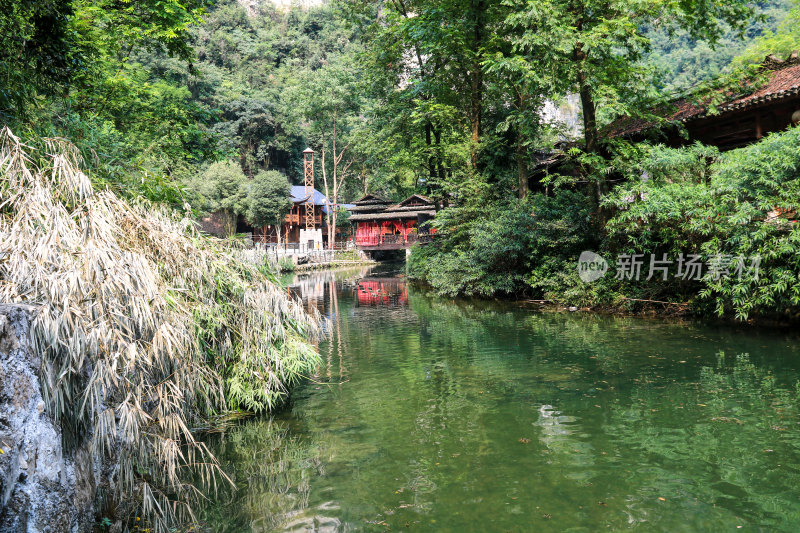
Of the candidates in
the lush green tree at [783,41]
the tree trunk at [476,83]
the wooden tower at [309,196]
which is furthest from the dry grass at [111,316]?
the wooden tower at [309,196]

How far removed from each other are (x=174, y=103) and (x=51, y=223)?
35.3 ft

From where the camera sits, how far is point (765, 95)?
1359 centimetres

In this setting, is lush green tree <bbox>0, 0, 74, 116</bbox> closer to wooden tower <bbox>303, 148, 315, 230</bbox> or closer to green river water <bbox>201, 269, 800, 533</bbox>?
green river water <bbox>201, 269, 800, 533</bbox>

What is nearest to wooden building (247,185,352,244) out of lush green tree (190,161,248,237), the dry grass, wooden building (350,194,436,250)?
wooden building (350,194,436,250)

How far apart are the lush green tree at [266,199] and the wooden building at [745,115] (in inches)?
1228

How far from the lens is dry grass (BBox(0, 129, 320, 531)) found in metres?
3.67

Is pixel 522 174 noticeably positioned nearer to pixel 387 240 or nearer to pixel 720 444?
pixel 720 444

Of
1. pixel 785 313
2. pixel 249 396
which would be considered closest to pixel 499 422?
pixel 249 396

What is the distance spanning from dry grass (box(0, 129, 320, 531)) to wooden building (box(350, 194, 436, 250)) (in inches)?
1468

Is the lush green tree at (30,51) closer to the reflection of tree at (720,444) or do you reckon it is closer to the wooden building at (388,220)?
the reflection of tree at (720,444)

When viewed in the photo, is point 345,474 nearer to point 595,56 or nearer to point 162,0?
point 162,0

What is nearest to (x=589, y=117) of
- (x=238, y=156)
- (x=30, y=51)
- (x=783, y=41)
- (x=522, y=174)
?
(x=522, y=174)

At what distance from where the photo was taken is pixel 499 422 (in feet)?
21.5

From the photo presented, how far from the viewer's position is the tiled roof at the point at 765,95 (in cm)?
1351
